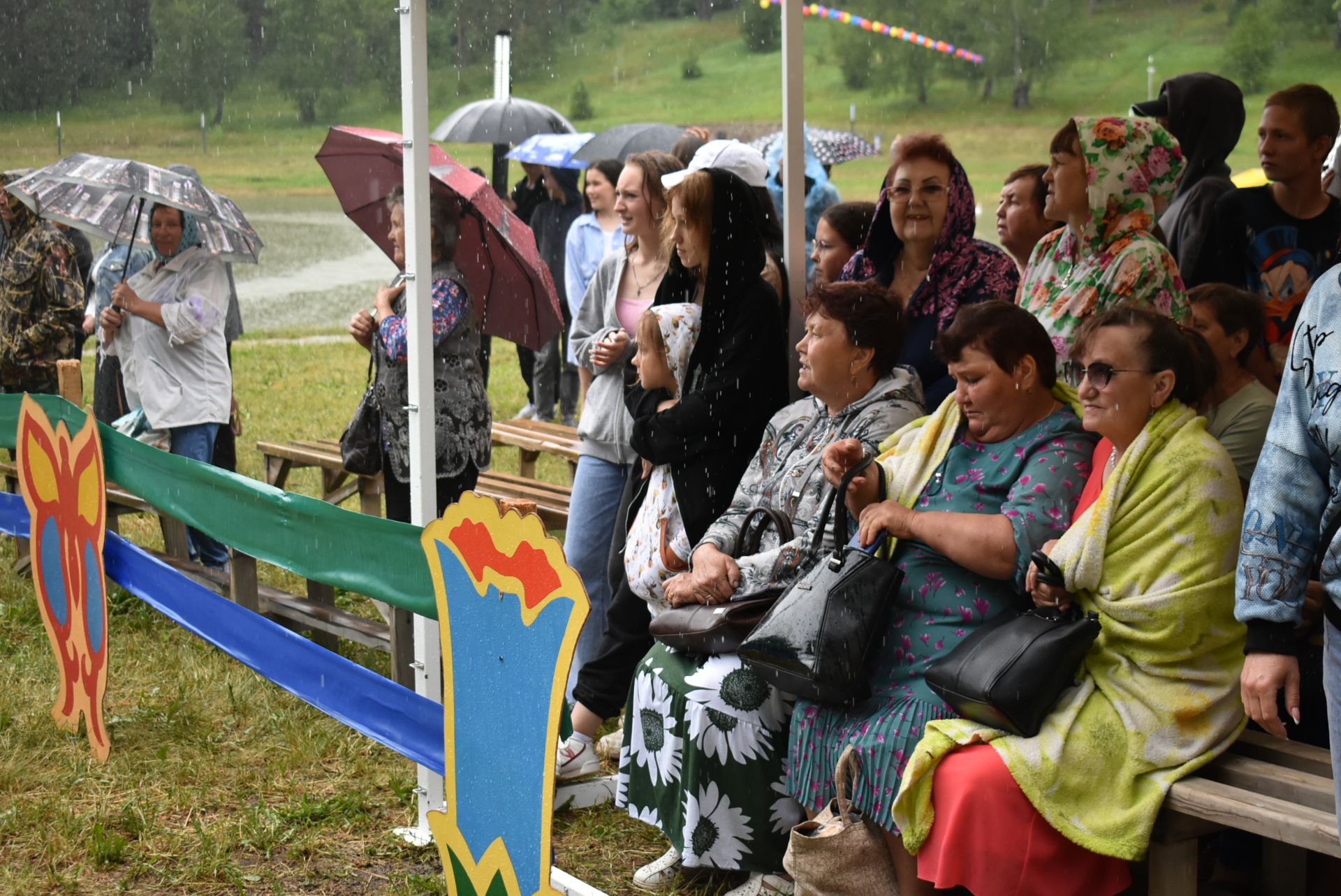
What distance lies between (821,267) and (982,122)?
3545 millimetres

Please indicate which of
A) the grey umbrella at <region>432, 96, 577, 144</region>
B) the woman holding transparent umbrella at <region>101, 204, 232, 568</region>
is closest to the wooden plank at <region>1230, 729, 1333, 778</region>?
the woman holding transparent umbrella at <region>101, 204, 232, 568</region>

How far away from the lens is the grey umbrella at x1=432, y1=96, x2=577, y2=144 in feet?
32.0

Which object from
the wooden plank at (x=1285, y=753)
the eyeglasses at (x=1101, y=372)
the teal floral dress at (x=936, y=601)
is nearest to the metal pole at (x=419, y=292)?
the teal floral dress at (x=936, y=601)

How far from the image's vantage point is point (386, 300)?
14.5 ft

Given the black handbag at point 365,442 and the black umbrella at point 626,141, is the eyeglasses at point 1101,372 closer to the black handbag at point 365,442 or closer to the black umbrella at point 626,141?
the black handbag at point 365,442

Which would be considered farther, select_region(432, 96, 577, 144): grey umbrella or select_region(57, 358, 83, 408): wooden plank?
select_region(432, 96, 577, 144): grey umbrella

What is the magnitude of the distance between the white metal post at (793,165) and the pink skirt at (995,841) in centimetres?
147

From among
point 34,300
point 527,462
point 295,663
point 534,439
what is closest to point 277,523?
point 295,663

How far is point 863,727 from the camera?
2.86 m

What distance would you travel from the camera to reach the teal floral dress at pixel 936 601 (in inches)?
110

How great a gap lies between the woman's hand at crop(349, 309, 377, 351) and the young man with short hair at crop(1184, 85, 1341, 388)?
2.56 meters

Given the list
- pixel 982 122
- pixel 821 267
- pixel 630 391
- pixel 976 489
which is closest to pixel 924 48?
pixel 982 122

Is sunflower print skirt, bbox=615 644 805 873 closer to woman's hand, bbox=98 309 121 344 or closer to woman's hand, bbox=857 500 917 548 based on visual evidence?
woman's hand, bbox=857 500 917 548

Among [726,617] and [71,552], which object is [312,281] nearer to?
[71,552]
